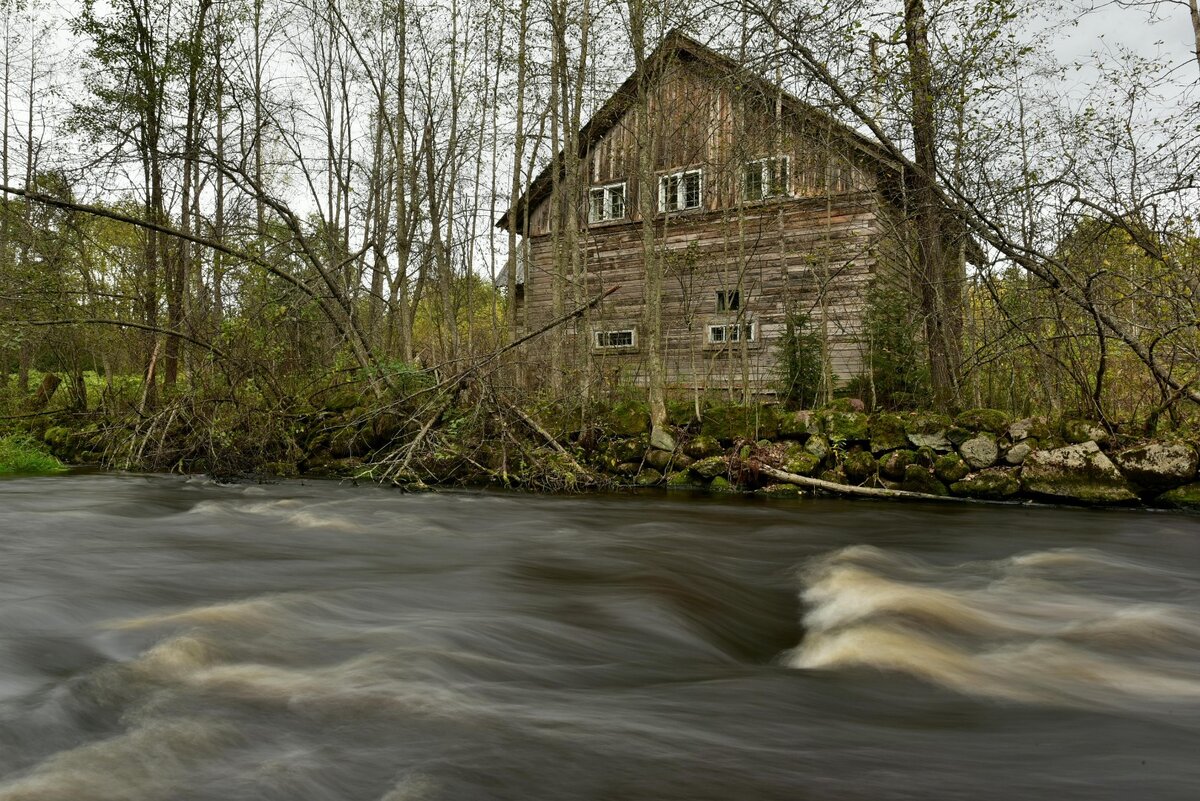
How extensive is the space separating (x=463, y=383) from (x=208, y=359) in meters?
4.25

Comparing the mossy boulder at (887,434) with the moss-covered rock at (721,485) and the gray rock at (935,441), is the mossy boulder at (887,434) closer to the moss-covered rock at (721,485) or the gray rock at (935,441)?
the gray rock at (935,441)

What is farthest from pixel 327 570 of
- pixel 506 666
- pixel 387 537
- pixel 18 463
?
pixel 18 463

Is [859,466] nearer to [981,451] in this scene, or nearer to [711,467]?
[981,451]

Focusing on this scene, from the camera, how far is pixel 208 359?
11258mm

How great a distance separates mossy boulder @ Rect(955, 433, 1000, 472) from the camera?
28.9ft

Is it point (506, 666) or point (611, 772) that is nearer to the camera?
point (611, 772)

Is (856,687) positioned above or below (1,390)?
below

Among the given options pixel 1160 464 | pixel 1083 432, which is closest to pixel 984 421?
pixel 1083 432

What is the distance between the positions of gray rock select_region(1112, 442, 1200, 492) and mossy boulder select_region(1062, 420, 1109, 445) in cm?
30

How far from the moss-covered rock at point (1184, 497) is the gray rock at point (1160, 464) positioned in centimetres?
6

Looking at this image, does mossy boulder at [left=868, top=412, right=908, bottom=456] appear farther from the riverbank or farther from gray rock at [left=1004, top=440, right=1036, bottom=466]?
gray rock at [left=1004, top=440, right=1036, bottom=466]

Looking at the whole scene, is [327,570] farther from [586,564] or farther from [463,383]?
[463,383]

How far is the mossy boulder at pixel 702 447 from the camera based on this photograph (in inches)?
404

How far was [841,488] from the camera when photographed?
9.23 metres
